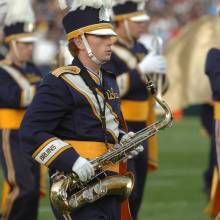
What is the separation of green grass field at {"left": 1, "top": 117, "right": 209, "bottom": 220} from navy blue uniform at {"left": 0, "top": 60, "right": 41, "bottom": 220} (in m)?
1.54

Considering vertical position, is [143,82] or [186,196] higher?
[143,82]

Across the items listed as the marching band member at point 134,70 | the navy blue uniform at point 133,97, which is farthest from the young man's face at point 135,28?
the navy blue uniform at point 133,97

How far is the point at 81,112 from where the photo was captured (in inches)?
260

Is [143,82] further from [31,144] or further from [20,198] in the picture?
[31,144]

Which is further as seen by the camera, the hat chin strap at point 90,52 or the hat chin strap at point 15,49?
the hat chin strap at point 15,49

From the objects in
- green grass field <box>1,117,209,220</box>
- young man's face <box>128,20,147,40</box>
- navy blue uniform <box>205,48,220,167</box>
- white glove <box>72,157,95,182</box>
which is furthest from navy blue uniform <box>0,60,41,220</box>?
white glove <box>72,157,95,182</box>

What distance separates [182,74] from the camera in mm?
15008

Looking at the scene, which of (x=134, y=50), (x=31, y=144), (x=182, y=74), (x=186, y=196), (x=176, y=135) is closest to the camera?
(x=31, y=144)

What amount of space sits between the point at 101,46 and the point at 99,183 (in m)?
0.84

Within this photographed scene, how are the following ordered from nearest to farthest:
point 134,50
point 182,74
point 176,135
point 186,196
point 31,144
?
point 31,144
point 134,50
point 186,196
point 182,74
point 176,135

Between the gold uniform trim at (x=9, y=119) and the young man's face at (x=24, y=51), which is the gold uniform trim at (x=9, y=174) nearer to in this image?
the gold uniform trim at (x=9, y=119)

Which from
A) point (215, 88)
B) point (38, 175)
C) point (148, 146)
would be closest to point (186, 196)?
point (148, 146)

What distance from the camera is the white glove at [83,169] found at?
6316mm

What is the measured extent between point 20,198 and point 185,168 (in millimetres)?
6343
